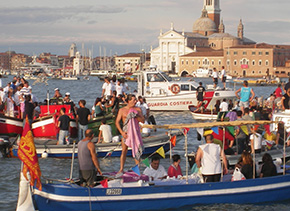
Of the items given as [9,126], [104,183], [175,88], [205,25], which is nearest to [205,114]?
[175,88]

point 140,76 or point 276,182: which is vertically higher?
point 140,76

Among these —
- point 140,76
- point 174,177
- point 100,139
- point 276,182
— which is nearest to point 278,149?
point 276,182

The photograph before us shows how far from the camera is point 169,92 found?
1341 inches

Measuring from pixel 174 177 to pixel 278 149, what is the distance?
12.6ft

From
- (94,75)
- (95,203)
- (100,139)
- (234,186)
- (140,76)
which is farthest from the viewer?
(94,75)

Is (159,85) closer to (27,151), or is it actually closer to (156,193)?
(156,193)

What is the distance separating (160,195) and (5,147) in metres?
7.70

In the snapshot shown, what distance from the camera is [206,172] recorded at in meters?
11.8

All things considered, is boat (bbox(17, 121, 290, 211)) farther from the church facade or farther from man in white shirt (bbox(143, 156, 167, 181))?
the church facade

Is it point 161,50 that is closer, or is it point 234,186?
point 234,186

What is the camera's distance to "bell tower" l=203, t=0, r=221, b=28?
186625 millimetres

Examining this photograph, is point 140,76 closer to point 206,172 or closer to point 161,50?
point 206,172

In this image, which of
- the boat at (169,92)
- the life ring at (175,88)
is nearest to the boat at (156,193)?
the boat at (169,92)

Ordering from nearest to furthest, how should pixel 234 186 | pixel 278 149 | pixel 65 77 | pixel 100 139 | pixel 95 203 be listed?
pixel 95 203
pixel 234 186
pixel 278 149
pixel 100 139
pixel 65 77
